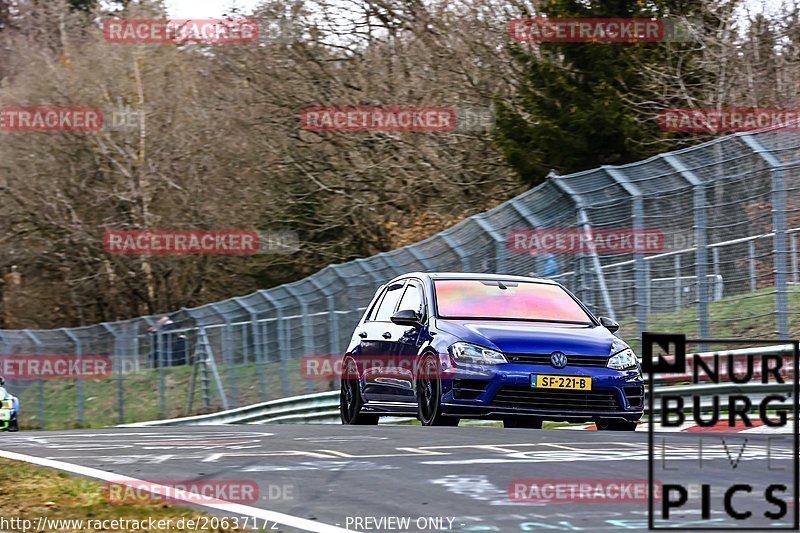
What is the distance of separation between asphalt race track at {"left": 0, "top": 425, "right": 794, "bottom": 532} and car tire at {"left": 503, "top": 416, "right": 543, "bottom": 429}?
137 millimetres

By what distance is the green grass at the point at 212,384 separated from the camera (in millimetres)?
13562

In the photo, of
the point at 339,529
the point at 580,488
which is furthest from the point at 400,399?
the point at 339,529

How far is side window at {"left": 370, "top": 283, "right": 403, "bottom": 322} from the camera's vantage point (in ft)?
46.5

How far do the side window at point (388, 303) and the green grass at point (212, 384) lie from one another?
9.29ft

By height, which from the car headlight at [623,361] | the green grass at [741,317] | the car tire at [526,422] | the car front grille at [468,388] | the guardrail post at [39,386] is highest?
the green grass at [741,317]

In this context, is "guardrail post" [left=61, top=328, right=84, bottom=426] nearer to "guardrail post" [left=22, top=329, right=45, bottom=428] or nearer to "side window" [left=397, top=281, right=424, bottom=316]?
Result: "guardrail post" [left=22, top=329, right=45, bottom=428]

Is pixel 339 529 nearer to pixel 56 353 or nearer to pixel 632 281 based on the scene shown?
pixel 632 281

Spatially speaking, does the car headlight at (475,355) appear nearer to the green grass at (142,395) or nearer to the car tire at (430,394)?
the car tire at (430,394)

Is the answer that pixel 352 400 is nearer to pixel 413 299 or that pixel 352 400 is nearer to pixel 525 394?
pixel 413 299

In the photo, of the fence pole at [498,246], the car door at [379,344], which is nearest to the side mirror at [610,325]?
the car door at [379,344]

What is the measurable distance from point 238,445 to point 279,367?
1319cm

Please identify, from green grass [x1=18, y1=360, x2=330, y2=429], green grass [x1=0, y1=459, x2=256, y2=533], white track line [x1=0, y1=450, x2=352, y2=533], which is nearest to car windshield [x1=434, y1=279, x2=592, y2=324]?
white track line [x1=0, y1=450, x2=352, y2=533]

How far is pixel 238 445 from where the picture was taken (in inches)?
449

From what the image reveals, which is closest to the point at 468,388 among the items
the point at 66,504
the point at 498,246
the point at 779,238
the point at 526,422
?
the point at 526,422
